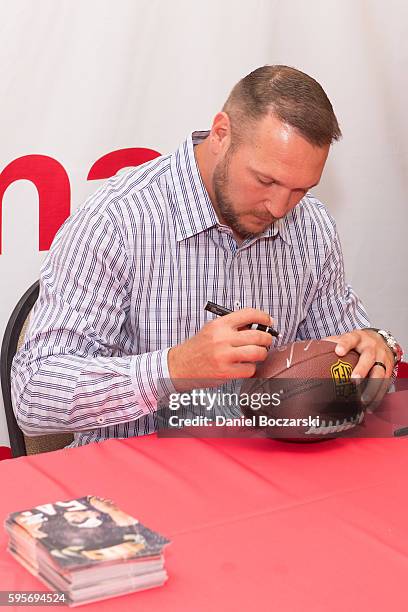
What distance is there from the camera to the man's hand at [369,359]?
1546mm

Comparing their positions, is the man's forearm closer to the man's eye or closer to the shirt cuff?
the shirt cuff

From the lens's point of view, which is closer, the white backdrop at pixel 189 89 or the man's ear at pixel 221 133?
the man's ear at pixel 221 133

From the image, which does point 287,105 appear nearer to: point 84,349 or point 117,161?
point 84,349

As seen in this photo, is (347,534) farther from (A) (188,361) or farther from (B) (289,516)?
(A) (188,361)

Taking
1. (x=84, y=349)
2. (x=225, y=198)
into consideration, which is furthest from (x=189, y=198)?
(x=84, y=349)

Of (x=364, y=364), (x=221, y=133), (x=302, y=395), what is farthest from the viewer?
(x=221, y=133)

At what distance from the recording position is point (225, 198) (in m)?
1.81

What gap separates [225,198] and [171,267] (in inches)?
6.7

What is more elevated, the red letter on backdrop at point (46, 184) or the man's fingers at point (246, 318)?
the red letter on backdrop at point (46, 184)

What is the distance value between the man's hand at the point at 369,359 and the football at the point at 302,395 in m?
0.05

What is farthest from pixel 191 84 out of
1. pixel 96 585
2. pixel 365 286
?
pixel 96 585

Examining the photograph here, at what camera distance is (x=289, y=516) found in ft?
4.01

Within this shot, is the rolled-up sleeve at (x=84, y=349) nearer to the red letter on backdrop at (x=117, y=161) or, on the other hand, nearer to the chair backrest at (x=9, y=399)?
the chair backrest at (x=9, y=399)

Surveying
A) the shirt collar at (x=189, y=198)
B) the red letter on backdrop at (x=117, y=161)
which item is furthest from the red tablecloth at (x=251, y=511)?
the red letter on backdrop at (x=117, y=161)
